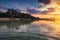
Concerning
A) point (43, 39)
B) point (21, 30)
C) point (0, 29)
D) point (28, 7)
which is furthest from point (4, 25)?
point (43, 39)

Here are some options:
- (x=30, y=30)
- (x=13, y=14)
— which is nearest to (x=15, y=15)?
(x=13, y=14)

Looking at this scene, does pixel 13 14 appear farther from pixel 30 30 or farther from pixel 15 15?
pixel 30 30

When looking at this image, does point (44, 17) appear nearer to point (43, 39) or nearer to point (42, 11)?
point (42, 11)

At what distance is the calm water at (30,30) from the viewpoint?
3.33 meters

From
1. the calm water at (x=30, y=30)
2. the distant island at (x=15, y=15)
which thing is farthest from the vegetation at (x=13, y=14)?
the calm water at (x=30, y=30)

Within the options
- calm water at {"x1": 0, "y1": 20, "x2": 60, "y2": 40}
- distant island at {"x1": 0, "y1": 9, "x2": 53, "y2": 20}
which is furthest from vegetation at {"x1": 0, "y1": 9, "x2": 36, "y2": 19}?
calm water at {"x1": 0, "y1": 20, "x2": 60, "y2": 40}

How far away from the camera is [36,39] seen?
3328 millimetres

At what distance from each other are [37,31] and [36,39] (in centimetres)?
15

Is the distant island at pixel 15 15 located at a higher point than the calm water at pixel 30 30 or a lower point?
higher

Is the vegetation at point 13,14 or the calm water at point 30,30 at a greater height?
the vegetation at point 13,14

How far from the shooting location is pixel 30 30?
337 cm

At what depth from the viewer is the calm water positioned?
10.9ft

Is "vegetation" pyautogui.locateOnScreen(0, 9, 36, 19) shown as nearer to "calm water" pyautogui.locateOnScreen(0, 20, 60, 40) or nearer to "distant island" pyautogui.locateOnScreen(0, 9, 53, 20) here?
"distant island" pyautogui.locateOnScreen(0, 9, 53, 20)

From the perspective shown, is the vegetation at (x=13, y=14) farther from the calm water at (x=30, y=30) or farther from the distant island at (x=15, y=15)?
the calm water at (x=30, y=30)
